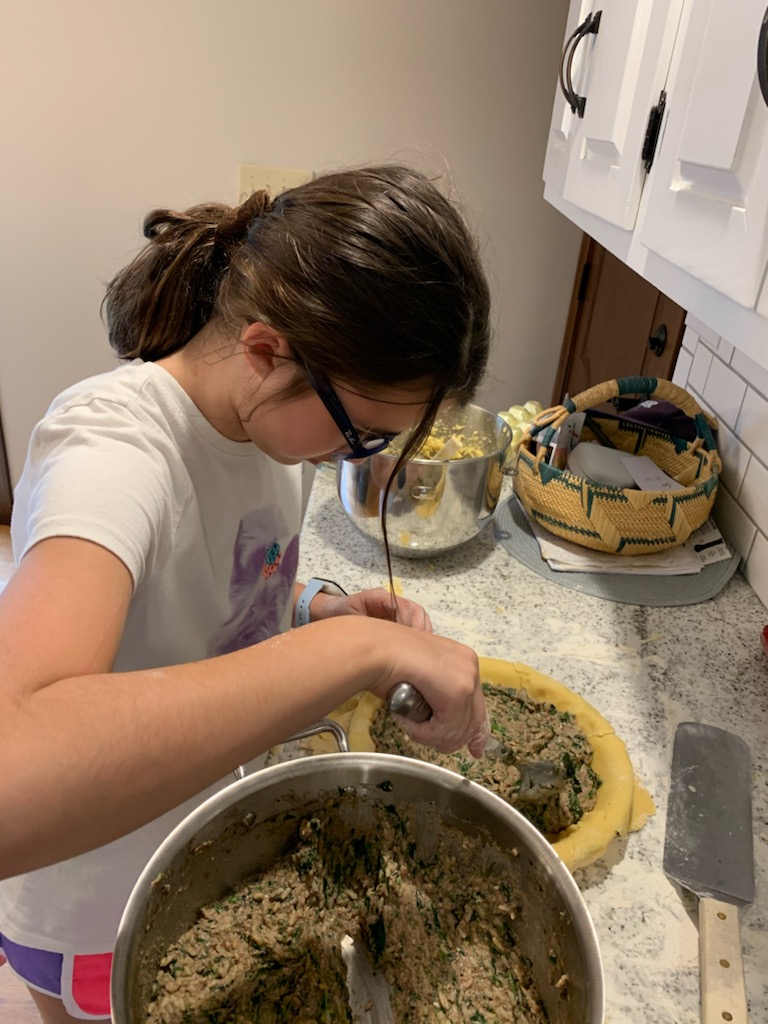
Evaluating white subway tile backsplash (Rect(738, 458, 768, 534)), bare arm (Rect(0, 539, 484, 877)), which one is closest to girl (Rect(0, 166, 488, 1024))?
bare arm (Rect(0, 539, 484, 877))

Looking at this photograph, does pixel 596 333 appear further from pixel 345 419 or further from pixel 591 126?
pixel 345 419

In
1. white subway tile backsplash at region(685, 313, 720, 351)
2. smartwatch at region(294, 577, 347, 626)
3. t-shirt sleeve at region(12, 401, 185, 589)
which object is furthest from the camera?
white subway tile backsplash at region(685, 313, 720, 351)

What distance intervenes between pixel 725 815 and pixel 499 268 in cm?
154

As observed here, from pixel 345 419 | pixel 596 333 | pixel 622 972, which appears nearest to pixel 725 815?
pixel 622 972

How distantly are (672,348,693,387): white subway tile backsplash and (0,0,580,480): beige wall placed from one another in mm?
557

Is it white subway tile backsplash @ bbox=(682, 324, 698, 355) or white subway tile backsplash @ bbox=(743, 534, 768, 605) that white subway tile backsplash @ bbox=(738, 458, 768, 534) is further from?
white subway tile backsplash @ bbox=(682, 324, 698, 355)

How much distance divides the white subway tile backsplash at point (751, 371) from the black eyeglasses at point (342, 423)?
27.5 inches

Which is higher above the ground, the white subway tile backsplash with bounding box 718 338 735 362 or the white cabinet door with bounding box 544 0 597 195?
the white cabinet door with bounding box 544 0 597 195

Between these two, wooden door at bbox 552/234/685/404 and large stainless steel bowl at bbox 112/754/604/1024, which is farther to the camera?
wooden door at bbox 552/234/685/404

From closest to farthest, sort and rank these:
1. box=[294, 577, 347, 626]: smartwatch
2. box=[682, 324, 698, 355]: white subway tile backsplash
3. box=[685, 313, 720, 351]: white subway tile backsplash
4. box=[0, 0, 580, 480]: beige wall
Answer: box=[294, 577, 347, 626]: smartwatch → box=[685, 313, 720, 351]: white subway tile backsplash → box=[682, 324, 698, 355]: white subway tile backsplash → box=[0, 0, 580, 480]: beige wall

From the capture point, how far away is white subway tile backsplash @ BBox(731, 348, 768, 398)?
1076mm

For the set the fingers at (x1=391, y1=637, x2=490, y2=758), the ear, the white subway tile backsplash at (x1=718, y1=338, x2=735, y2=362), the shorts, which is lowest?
the shorts

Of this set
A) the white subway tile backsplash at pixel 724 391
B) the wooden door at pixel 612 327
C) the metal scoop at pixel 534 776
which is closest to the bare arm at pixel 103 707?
the metal scoop at pixel 534 776

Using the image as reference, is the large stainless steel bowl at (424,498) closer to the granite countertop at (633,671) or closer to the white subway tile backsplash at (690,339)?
the granite countertop at (633,671)
